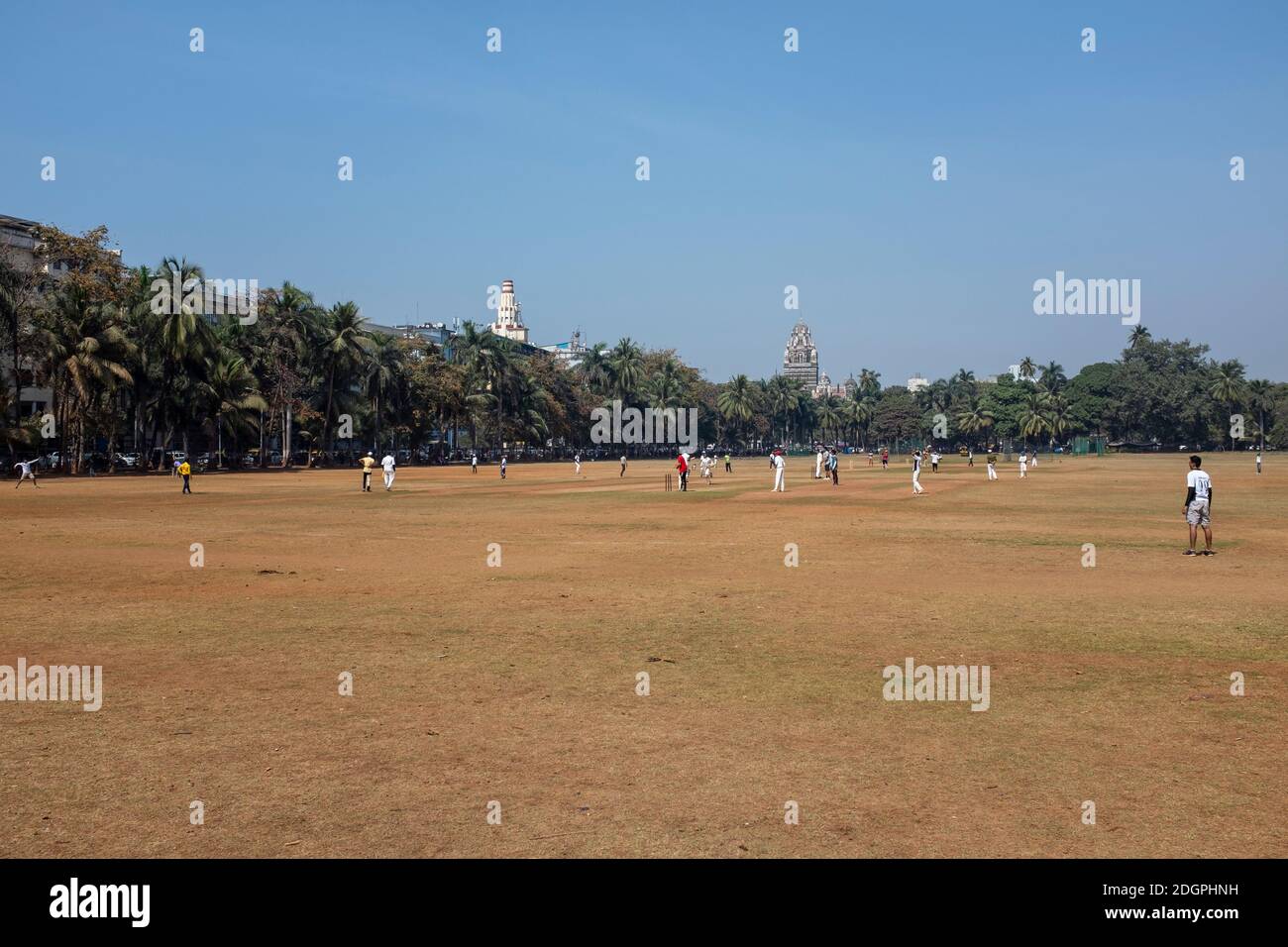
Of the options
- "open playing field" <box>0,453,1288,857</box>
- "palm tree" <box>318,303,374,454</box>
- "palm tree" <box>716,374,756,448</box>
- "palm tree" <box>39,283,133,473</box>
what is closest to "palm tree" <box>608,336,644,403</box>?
"palm tree" <box>716,374,756,448</box>

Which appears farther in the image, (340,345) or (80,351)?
(340,345)

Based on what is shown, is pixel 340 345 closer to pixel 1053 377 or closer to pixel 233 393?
pixel 233 393

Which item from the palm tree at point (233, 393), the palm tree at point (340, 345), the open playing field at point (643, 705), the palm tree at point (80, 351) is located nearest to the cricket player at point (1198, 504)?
the open playing field at point (643, 705)

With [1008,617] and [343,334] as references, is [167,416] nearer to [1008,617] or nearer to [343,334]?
[343,334]

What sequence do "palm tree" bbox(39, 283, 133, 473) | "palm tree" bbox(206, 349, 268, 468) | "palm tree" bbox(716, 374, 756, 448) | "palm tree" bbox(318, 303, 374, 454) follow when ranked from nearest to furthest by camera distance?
"palm tree" bbox(39, 283, 133, 473)
"palm tree" bbox(206, 349, 268, 468)
"palm tree" bbox(318, 303, 374, 454)
"palm tree" bbox(716, 374, 756, 448)

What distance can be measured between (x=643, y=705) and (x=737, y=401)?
155m

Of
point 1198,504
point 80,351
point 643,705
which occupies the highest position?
point 80,351

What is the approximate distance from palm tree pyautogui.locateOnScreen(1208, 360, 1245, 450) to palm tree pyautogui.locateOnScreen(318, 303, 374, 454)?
125 metres

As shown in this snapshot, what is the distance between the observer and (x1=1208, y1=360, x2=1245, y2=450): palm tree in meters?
150

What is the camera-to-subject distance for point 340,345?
282 feet

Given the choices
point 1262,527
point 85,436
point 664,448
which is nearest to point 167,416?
point 85,436

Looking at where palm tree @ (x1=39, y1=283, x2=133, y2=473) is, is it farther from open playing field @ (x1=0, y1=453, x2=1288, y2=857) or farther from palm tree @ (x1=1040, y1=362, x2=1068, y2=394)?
palm tree @ (x1=1040, y1=362, x2=1068, y2=394)

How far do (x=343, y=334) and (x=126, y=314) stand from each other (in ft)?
67.6

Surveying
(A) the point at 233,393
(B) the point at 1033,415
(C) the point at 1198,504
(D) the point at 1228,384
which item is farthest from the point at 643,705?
(D) the point at 1228,384
